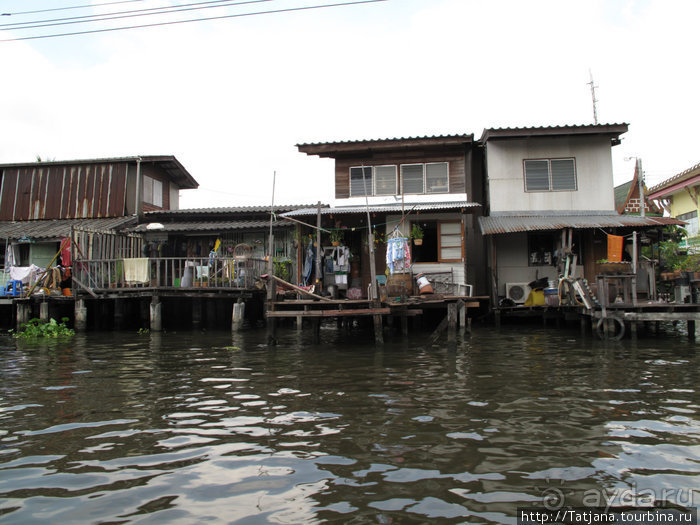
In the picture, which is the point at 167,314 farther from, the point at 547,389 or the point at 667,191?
the point at 667,191

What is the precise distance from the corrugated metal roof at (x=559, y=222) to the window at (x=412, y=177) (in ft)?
8.39

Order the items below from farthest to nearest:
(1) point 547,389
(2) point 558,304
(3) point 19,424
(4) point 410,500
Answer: (2) point 558,304
(1) point 547,389
(3) point 19,424
(4) point 410,500

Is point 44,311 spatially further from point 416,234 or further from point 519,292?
point 519,292

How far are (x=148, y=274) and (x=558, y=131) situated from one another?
49.6 feet

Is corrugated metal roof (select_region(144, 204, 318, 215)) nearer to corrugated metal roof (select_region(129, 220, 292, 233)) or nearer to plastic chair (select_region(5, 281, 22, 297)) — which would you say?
corrugated metal roof (select_region(129, 220, 292, 233))

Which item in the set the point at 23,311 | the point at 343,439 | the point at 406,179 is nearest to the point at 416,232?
the point at 406,179

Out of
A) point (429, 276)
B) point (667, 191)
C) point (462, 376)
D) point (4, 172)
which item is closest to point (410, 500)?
point (462, 376)

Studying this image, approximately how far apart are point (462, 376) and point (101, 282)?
46.2 ft

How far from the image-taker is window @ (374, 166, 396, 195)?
18.4m

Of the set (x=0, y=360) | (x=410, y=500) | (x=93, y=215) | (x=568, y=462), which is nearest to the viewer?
(x=410, y=500)

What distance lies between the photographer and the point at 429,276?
658 inches

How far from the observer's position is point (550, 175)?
731 inches

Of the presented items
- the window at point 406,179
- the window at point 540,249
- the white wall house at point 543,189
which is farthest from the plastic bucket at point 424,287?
the window at point 540,249

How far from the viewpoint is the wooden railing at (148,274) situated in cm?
1716
